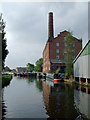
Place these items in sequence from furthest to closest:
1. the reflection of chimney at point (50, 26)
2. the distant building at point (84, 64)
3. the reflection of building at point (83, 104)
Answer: the reflection of chimney at point (50, 26)
the distant building at point (84, 64)
the reflection of building at point (83, 104)

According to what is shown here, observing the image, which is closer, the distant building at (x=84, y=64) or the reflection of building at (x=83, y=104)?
the reflection of building at (x=83, y=104)

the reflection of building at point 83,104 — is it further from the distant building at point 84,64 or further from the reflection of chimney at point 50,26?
the reflection of chimney at point 50,26

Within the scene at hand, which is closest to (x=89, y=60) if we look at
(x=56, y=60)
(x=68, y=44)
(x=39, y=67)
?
(x=68, y=44)

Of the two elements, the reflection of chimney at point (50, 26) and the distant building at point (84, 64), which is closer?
the distant building at point (84, 64)

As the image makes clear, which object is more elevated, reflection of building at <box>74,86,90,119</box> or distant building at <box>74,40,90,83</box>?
distant building at <box>74,40,90,83</box>

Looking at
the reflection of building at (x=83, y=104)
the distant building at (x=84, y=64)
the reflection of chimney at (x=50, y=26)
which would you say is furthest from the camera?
the reflection of chimney at (x=50, y=26)

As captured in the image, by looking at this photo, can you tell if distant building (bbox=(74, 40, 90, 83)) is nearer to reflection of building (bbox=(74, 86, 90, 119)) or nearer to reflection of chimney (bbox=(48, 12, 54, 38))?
reflection of building (bbox=(74, 86, 90, 119))

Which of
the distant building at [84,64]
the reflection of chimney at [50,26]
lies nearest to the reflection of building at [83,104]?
the distant building at [84,64]

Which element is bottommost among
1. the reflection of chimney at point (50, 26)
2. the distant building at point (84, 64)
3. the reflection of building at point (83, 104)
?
the reflection of building at point (83, 104)

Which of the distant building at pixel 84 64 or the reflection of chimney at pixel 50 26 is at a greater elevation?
the reflection of chimney at pixel 50 26

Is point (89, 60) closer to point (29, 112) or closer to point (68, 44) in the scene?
point (68, 44)

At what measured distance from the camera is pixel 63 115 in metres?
10.9

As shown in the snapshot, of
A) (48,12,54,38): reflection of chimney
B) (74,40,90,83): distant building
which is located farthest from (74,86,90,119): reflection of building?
(48,12,54,38): reflection of chimney

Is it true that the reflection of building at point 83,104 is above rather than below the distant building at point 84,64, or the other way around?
below
